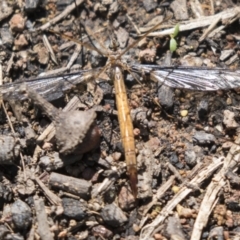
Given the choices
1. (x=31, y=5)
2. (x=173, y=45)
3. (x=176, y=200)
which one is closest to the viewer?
(x=176, y=200)

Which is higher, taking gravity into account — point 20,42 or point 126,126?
point 20,42

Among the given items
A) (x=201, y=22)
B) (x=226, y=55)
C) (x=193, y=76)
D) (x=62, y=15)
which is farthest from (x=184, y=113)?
(x=62, y=15)

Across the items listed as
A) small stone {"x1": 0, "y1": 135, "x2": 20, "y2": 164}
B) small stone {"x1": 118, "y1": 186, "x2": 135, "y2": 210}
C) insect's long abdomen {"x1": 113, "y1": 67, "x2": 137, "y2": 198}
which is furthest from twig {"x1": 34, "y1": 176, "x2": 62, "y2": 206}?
insect's long abdomen {"x1": 113, "y1": 67, "x2": 137, "y2": 198}

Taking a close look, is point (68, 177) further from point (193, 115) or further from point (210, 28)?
point (210, 28)

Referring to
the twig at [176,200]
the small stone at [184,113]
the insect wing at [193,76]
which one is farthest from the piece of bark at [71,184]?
the insect wing at [193,76]

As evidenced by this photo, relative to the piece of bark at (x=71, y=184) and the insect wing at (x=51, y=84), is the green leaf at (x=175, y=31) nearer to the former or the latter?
the insect wing at (x=51, y=84)

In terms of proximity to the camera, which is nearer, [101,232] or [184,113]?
[101,232]

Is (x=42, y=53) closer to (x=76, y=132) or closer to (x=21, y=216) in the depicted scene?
(x=76, y=132)

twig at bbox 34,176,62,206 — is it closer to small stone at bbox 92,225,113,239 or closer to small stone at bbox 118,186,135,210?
small stone at bbox 92,225,113,239
